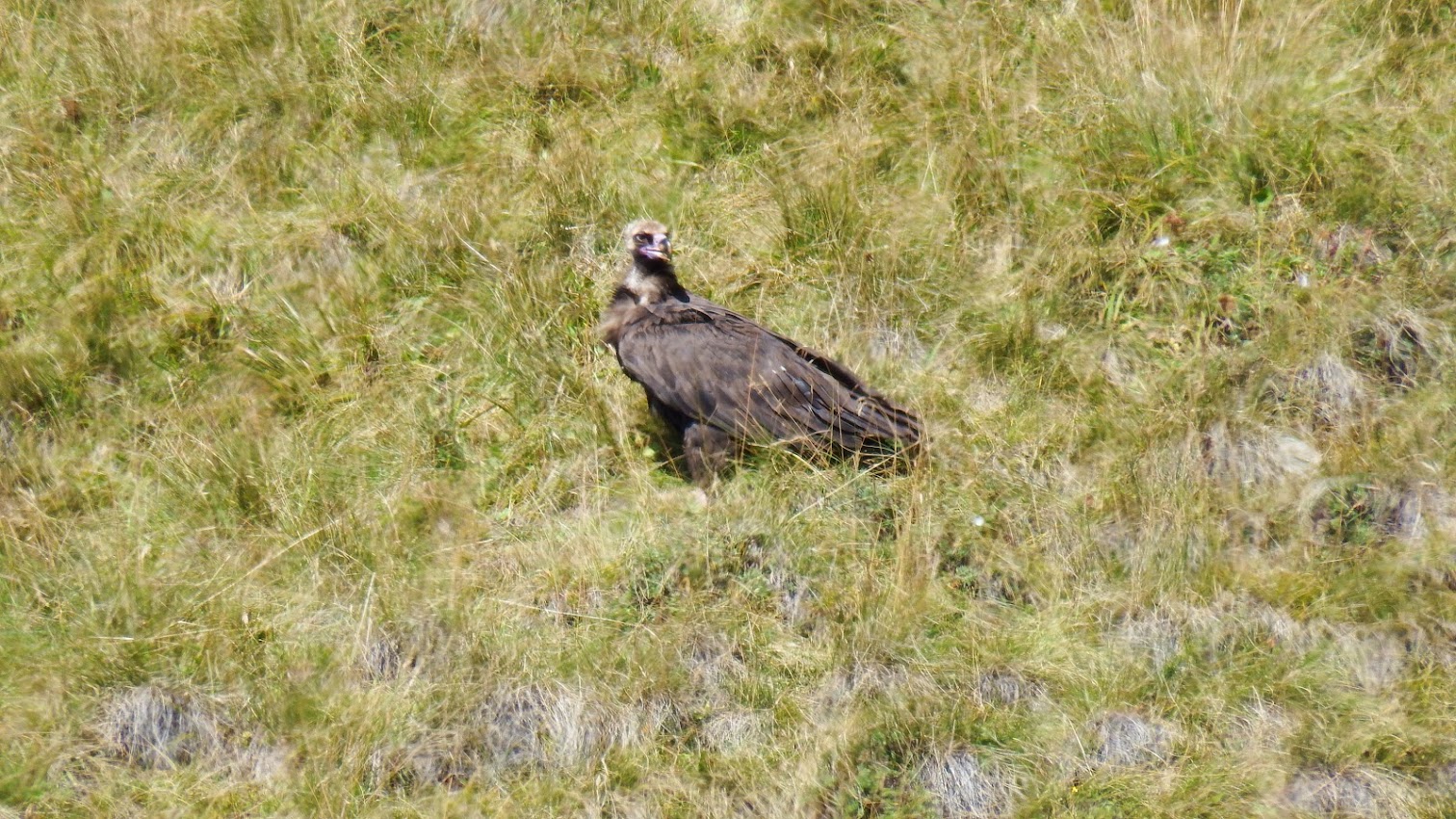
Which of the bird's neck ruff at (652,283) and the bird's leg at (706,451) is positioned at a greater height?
the bird's neck ruff at (652,283)

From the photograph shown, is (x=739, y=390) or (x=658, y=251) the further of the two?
(x=658, y=251)

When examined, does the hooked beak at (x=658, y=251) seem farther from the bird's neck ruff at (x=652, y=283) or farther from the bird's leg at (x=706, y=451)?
the bird's leg at (x=706, y=451)

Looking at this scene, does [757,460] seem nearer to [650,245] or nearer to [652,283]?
[652,283]

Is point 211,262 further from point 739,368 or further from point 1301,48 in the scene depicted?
point 1301,48

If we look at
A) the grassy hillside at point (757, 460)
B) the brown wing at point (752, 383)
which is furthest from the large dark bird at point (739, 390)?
the grassy hillside at point (757, 460)

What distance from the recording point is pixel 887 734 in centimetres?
408

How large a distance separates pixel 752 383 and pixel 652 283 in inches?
31.0

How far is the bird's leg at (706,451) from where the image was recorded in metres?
5.15

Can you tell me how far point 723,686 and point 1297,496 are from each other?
2223 millimetres

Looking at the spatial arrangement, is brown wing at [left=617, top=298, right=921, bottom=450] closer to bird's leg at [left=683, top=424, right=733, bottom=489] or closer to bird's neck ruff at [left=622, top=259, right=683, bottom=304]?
bird's leg at [left=683, top=424, right=733, bottom=489]

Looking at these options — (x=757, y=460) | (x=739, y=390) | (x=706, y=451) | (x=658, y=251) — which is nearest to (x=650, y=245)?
(x=658, y=251)

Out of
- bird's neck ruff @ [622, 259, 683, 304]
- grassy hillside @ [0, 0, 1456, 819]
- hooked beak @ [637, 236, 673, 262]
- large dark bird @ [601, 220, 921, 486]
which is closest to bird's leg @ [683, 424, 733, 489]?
large dark bird @ [601, 220, 921, 486]

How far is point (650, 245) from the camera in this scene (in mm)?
5578

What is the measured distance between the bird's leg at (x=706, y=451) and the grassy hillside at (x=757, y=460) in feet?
0.36
